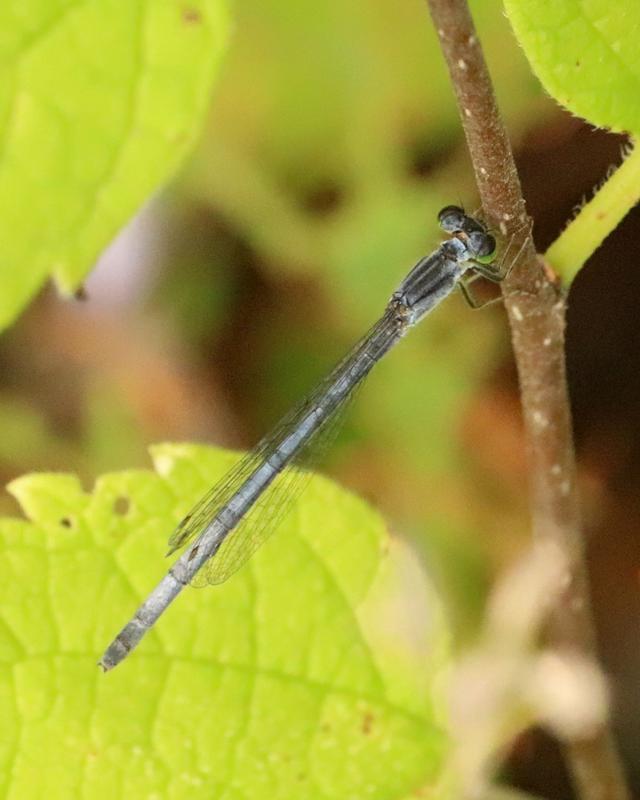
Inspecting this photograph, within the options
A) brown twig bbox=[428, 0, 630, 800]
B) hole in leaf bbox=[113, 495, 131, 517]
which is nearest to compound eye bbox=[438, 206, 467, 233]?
brown twig bbox=[428, 0, 630, 800]

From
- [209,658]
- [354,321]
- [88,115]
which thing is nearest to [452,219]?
[88,115]

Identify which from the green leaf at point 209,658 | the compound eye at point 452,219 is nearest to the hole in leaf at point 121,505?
the green leaf at point 209,658

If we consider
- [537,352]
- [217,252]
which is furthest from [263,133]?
[537,352]

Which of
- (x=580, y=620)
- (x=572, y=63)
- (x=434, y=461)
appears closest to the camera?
(x=572, y=63)

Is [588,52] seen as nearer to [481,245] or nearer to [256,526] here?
[481,245]

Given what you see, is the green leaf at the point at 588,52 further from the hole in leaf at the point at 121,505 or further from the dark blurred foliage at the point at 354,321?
the dark blurred foliage at the point at 354,321

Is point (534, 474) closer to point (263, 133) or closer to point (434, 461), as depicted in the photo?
point (434, 461)
